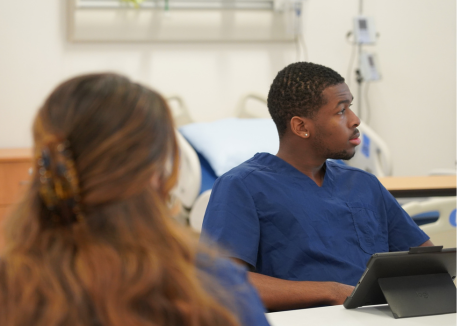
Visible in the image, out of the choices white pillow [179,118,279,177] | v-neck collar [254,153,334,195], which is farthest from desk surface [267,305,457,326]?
white pillow [179,118,279,177]

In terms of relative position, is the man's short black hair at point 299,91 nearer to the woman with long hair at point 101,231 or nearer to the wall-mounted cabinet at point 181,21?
the woman with long hair at point 101,231

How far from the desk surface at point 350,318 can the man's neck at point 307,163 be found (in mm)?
475

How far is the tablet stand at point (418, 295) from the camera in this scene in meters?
1.06

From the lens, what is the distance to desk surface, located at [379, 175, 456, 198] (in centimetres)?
201

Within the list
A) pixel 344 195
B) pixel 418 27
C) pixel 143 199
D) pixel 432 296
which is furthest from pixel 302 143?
pixel 418 27

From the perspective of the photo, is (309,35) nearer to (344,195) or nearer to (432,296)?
(344,195)

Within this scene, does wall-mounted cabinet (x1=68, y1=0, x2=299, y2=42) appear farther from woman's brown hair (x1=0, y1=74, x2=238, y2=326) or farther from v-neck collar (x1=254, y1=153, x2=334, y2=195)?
woman's brown hair (x1=0, y1=74, x2=238, y2=326)

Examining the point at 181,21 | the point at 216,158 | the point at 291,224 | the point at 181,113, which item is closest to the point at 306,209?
the point at 291,224

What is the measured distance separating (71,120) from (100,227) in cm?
13

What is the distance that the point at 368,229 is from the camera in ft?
4.79

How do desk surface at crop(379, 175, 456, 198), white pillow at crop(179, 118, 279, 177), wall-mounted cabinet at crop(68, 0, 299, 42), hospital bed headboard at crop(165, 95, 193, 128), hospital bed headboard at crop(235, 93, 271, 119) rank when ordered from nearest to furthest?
desk surface at crop(379, 175, 456, 198) → white pillow at crop(179, 118, 279, 177) → wall-mounted cabinet at crop(68, 0, 299, 42) → hospital bed headboard at crop(165, 95, 193, 128) → hospital bed headboard at crop(235, 93, 271, 119)

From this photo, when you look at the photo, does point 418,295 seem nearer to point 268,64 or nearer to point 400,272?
point 400,272

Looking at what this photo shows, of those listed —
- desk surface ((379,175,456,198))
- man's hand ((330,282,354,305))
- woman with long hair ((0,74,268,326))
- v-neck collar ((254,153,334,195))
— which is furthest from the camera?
desk surface ((379,175,456,198))

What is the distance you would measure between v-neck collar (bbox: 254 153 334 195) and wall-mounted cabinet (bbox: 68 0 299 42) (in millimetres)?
2015
